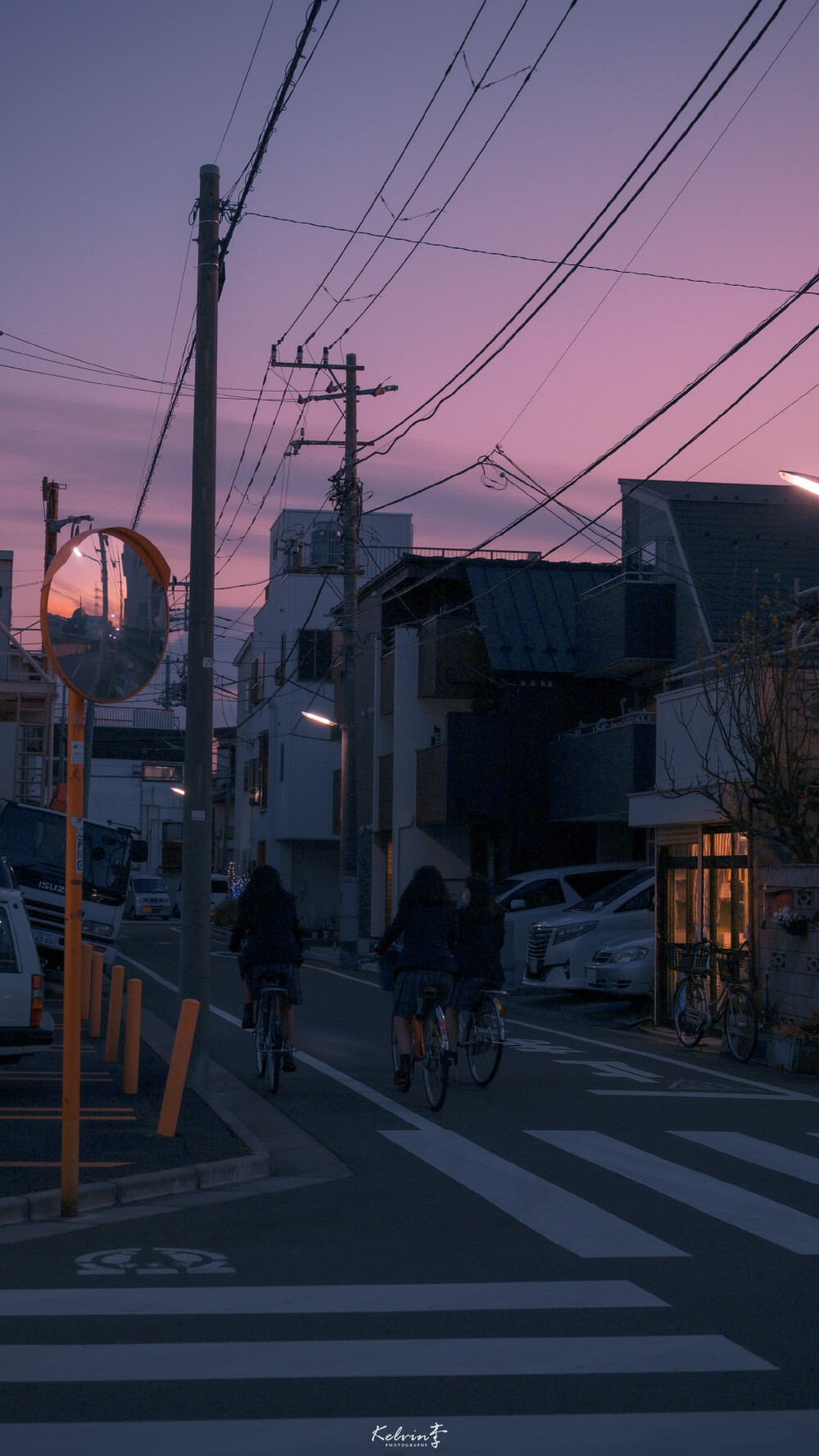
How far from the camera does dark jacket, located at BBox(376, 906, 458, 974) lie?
11.9m

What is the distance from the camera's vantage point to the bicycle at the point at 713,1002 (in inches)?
647

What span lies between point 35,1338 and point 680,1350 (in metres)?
2.35

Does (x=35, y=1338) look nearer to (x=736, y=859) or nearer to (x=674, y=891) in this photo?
(x=736, y=859)

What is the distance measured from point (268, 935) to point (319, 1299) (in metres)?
6.49

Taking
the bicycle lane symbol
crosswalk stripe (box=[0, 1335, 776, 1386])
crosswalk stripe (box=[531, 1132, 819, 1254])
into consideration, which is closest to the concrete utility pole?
crosswalk stripe (box=[531, 1132, 819, 1254])

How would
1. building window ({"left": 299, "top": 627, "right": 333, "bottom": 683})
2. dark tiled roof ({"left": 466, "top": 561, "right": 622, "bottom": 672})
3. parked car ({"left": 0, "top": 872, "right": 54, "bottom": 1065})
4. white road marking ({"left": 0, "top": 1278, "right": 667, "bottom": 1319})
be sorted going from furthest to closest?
building window ({"left": 299, "top": 627, "right": 333, "bottom": 683})
dark tiled roof ({"left": 466, "top": 561, "right": 622, "bottom": 672})
parked car ({"left": 0, "top": 872, "right": 54, "bottom": 1065})
white road marking ({"left": 0, "top": 1278, "right": 667, "bottom": 1319})

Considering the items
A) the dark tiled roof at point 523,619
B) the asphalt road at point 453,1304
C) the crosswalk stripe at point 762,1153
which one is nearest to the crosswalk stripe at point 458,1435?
the asphalt road at point 453,1304

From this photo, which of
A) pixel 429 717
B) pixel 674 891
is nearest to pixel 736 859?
pixel 674 891

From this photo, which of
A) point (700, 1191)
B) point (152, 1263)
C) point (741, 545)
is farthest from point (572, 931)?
point (152, 1263)

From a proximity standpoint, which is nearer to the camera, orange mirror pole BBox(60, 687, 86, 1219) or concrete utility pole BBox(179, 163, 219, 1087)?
orange mirror pole BBox(60, 687, 86, 1219)

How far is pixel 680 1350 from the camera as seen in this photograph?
5469 mm

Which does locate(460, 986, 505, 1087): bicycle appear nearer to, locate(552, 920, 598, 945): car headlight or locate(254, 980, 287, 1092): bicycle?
locate(254, 980, 287, 1092): bicycle

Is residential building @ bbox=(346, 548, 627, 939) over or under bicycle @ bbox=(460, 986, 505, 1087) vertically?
over

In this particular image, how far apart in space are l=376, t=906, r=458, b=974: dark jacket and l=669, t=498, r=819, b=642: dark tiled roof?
1781 centimetres
